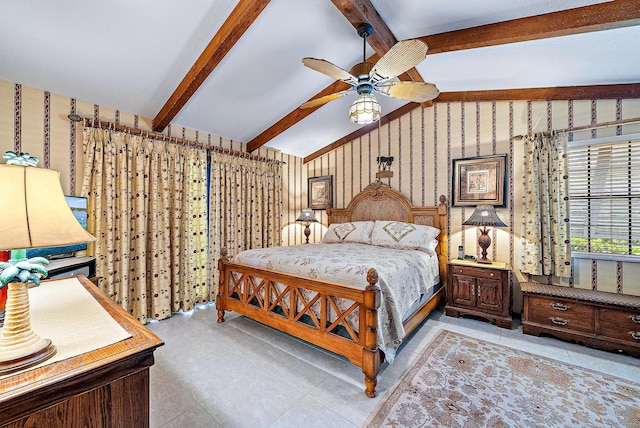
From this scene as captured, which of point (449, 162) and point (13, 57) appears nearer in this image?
point (13, 57)

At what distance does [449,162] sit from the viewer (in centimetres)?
389

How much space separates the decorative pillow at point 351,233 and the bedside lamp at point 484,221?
1360 millimetres

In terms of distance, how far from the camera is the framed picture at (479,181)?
3498mm

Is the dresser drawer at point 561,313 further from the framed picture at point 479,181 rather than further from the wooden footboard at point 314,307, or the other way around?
the framed picture at point 479,181

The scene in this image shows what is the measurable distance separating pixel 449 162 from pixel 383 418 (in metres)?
3.35

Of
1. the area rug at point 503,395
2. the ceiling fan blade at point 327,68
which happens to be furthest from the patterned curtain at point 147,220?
the area rug at point 503,395

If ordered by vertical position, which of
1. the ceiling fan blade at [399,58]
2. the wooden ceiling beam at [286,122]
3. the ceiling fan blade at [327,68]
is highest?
the wooden ceiling beam at [286,122]

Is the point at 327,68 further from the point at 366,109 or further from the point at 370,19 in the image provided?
the point at 370,19

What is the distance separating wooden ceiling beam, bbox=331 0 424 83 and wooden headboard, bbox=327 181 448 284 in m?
2.19

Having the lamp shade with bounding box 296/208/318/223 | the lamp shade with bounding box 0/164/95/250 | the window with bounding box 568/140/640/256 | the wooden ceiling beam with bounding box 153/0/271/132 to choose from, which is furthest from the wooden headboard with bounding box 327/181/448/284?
the lamp shade with bounding box 0/164/95/250

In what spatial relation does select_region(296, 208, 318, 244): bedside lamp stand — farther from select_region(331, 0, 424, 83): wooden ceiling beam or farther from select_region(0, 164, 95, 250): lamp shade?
select_region(0, 164, 95, 250): lamp shade

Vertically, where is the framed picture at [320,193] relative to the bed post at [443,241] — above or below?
above

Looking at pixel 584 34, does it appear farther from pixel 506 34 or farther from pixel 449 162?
pixel 449 162

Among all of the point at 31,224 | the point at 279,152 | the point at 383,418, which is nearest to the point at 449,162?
the point at 279,152
